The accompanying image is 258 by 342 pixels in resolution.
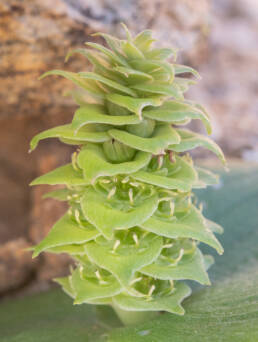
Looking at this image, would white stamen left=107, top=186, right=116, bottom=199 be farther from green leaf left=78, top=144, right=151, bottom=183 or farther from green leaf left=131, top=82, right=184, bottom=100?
green leaf left=131, top=82, right=184, bottom=100

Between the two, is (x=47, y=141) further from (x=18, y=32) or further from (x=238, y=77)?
(x=238, y=77)

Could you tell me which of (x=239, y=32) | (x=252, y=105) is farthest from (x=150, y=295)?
(x=239, y=32)

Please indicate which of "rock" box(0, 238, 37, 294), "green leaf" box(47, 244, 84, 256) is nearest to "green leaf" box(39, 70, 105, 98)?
"green leaf" box(47, 244, 84, 256)


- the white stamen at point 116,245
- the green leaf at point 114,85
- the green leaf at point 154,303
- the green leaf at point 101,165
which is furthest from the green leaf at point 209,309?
the green leaf at point 114,85

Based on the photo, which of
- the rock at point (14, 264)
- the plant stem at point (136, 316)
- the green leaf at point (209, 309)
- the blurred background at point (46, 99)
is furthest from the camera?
the rock at point (14, 264)

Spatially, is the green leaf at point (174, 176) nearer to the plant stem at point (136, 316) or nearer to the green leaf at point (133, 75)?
the green leaf at point (133, 75)

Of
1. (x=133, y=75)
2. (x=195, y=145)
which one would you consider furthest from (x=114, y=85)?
(x=195, y=145)
